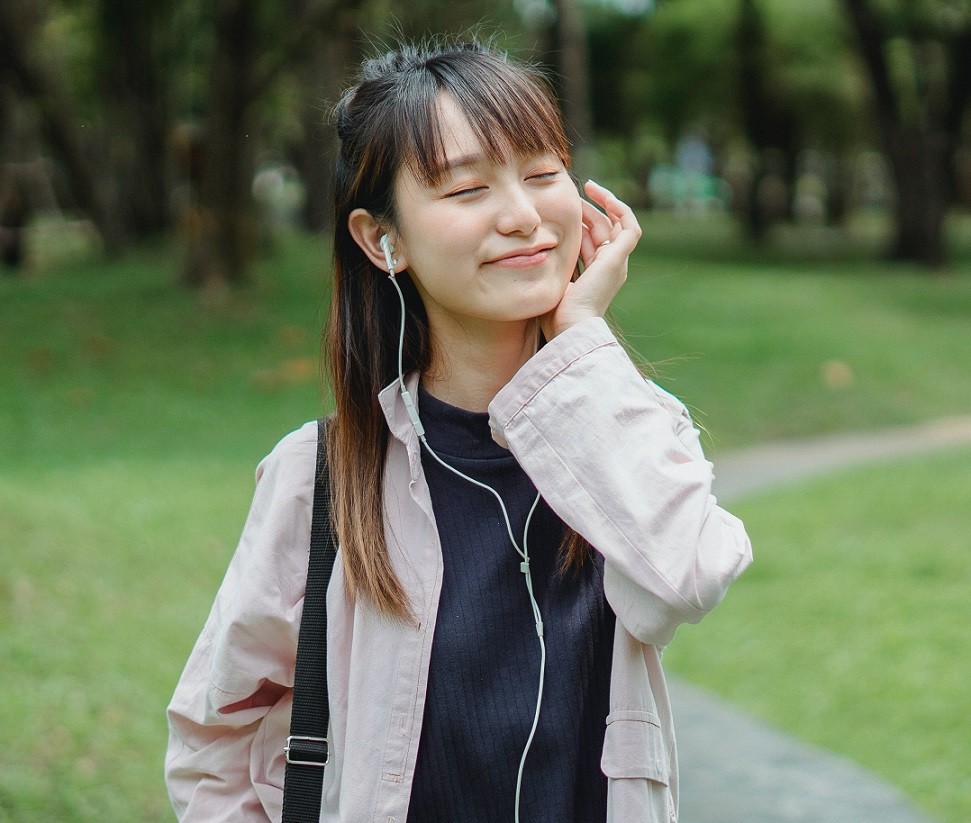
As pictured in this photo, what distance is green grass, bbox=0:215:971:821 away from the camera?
15.3 feet

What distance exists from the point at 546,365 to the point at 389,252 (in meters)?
0.33

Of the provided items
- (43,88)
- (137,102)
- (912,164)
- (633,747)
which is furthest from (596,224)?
(137,102)

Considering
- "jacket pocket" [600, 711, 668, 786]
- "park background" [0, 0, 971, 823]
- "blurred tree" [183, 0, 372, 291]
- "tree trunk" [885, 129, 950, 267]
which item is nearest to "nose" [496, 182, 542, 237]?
"park background" [0, 0, 971, 823]

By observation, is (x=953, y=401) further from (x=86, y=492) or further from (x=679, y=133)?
(x=679, y=133)

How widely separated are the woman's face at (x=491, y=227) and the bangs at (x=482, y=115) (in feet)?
0.04

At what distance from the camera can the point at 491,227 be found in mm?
1874

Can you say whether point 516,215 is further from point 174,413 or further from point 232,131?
point 232,131

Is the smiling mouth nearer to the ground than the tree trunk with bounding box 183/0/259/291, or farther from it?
farther from it

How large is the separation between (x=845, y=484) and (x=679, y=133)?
1031 inches

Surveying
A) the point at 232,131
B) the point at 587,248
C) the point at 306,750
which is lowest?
the point at 232,131

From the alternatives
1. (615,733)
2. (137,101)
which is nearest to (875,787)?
(615,733)

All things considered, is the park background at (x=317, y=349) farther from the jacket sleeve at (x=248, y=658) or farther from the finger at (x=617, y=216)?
the jacket sleeve at (x=248, y=658)

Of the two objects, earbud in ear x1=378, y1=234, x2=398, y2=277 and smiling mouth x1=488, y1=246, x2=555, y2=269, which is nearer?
smiling mouth x1=488, y1=246, x2=555, y2=269

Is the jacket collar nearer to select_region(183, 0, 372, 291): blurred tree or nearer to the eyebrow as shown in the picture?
the eyebrow
